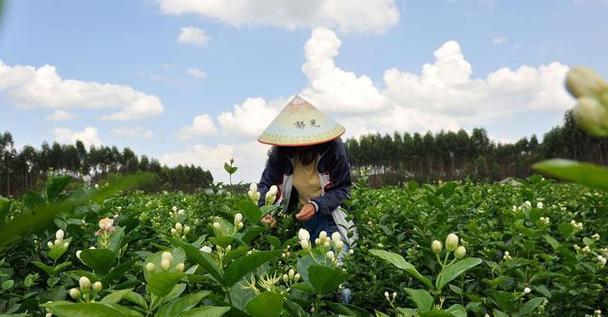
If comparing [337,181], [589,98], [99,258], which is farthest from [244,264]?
[337,181]

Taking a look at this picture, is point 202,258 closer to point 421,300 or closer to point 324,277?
point 324,277

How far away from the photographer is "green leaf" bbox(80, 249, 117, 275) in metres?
1.72

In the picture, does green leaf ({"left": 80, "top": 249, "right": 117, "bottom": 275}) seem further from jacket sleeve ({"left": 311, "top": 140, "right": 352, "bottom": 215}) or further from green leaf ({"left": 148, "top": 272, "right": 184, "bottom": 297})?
jacket sleeve ({"left": 311, "top": 140, "right": 352, "bottom": 215})

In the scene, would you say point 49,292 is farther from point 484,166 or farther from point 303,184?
point 484,166

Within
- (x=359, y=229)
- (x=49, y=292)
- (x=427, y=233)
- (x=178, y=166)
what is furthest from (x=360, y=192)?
(x=178, y=166)

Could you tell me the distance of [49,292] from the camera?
214cm

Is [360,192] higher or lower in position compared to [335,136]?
lower

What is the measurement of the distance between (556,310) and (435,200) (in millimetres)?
784

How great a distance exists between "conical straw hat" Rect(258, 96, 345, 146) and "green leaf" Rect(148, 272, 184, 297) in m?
2.77

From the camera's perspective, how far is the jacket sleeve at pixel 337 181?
4.02 metres

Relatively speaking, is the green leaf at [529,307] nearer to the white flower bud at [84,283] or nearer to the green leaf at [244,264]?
the green leaf at [244,264]

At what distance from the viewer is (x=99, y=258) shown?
68.5 inches

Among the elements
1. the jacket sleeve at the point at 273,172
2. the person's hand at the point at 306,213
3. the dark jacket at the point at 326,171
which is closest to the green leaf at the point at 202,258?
the person's hand at the point at 306,213

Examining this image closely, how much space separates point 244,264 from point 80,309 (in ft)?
1.28
